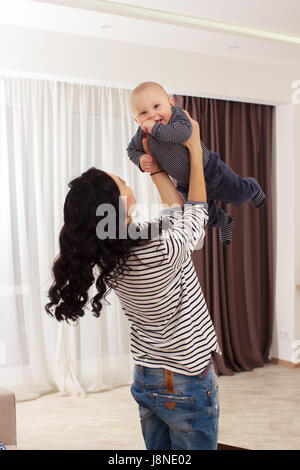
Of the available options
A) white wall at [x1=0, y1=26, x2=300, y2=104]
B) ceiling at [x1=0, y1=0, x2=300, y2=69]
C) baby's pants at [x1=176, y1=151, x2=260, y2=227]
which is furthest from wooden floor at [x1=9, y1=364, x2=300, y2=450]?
white wall at [x1=0, y1=26, x2=300, y2=104]

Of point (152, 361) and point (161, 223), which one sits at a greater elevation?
point (161, 223)

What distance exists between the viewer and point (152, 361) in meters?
1.46

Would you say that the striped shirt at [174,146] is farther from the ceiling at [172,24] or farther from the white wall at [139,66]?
the white wall at [139,66]

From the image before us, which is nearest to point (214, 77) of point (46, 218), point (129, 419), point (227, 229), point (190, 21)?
point (46, 218)

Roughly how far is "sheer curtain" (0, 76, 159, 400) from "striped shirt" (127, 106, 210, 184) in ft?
8.29

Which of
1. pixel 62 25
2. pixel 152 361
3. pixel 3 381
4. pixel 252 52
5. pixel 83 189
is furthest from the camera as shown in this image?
pixel 252 52

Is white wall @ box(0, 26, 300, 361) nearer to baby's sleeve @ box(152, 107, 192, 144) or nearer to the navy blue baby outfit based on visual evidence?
the navy blue baby outfit

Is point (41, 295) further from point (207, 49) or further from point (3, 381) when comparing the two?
point (207, 49)

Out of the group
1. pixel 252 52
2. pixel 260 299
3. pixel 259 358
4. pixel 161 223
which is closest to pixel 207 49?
pixel 252 52

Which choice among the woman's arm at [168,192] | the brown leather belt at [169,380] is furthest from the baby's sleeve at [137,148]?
the brown leather belt at [169,380]

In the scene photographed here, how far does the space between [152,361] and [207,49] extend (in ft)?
10.8

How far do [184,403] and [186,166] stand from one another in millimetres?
654

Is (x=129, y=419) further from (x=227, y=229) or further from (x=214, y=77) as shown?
(x=214, y=77)

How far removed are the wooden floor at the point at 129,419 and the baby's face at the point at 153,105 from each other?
81.6 inches
